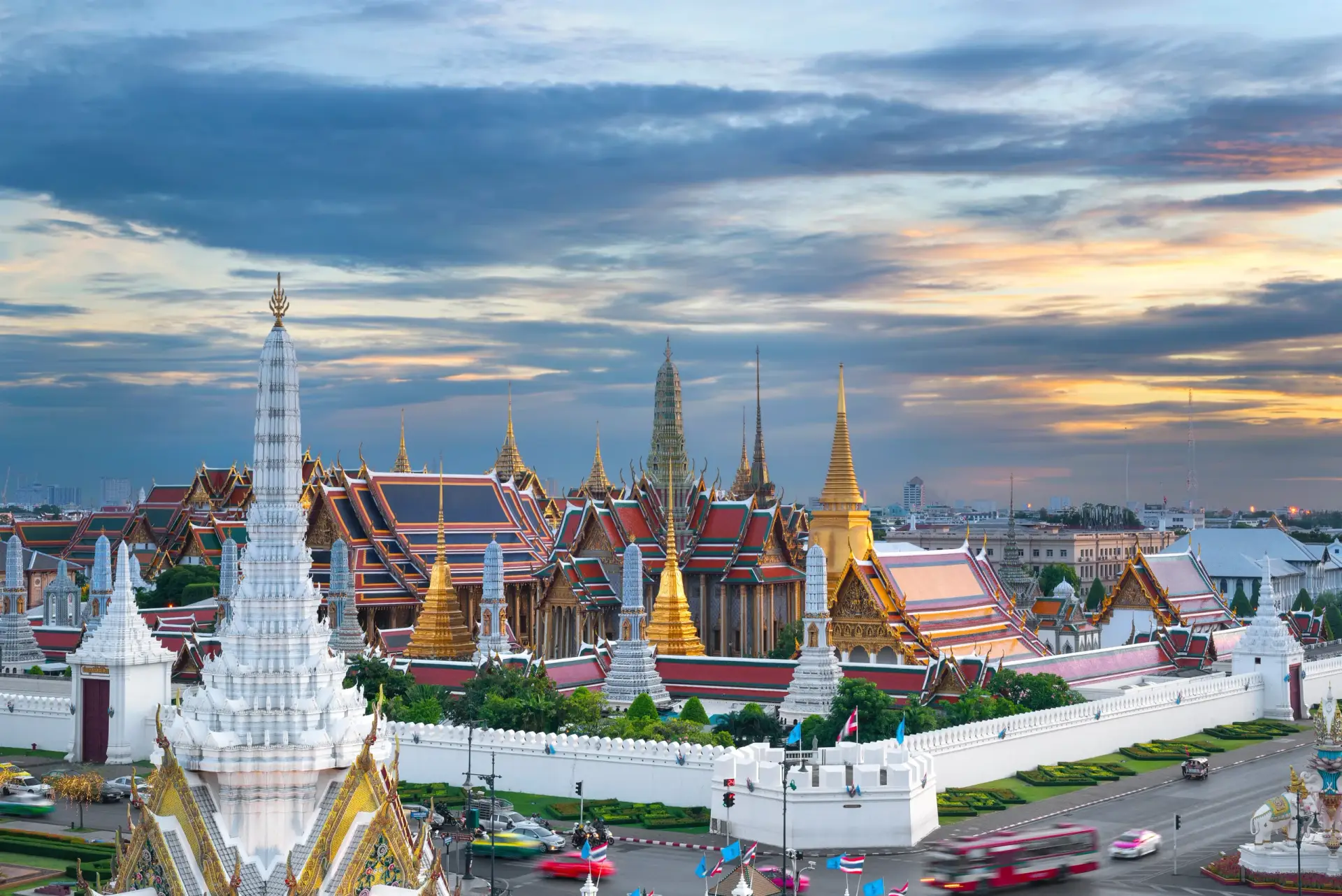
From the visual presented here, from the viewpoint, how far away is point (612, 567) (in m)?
67.7

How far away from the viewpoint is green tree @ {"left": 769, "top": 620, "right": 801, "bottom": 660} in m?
60.6

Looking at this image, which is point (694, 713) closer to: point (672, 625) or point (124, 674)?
point (672, 625)

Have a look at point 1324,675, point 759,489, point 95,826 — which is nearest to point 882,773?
point 95,826

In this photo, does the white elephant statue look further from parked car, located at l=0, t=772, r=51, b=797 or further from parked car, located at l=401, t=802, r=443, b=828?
parked car, located at l=0, t=772, r=51, b=797

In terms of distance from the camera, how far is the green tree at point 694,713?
151 ft

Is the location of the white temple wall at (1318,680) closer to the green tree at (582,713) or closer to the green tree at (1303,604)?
the green tree at (582,713)

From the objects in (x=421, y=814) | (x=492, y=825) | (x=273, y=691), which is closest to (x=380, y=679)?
(x=421, y=814)

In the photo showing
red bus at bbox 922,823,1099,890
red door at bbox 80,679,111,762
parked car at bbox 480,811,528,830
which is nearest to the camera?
red bus at bbox 922,823,1099,890

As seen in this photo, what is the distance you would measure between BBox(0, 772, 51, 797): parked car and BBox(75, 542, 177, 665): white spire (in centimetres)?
456

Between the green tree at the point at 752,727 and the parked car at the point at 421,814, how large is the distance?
9.34 meters

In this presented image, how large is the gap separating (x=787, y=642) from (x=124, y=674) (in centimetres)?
2538

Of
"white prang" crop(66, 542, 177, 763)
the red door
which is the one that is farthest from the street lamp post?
the red door

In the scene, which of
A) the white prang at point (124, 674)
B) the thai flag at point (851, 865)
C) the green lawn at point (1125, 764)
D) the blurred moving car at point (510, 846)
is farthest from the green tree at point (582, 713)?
the thai flag at point (851, 865)

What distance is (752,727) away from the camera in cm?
4462
